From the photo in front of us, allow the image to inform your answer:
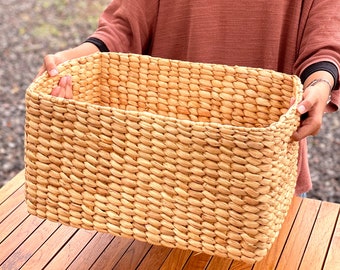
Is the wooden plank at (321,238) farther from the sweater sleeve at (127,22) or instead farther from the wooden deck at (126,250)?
the sweater sleeve at (127,22)

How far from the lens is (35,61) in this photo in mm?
4969

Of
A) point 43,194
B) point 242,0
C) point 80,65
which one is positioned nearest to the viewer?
point 43,194

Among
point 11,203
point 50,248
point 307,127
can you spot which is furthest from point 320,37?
point 11,203

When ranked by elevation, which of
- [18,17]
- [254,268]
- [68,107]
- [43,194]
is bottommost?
[18,17]

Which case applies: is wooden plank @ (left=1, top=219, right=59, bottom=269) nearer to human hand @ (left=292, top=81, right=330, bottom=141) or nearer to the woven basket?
the woven basket

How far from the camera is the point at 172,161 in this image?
1.26 m

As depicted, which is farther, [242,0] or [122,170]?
[242,0]

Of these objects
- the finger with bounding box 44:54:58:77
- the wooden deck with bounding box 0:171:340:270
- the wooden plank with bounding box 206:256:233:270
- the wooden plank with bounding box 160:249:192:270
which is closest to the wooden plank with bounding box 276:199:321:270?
the wooden deck with bounding box 0:171:340:270

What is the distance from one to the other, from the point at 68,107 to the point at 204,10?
0.60m

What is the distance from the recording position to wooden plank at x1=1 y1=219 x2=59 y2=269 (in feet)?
5.31

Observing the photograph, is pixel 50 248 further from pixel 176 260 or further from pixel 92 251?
pixel 176 260

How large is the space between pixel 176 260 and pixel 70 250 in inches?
10.2

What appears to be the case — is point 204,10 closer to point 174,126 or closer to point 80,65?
point 80,65

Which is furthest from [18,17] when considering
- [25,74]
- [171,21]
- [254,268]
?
[254,268]
